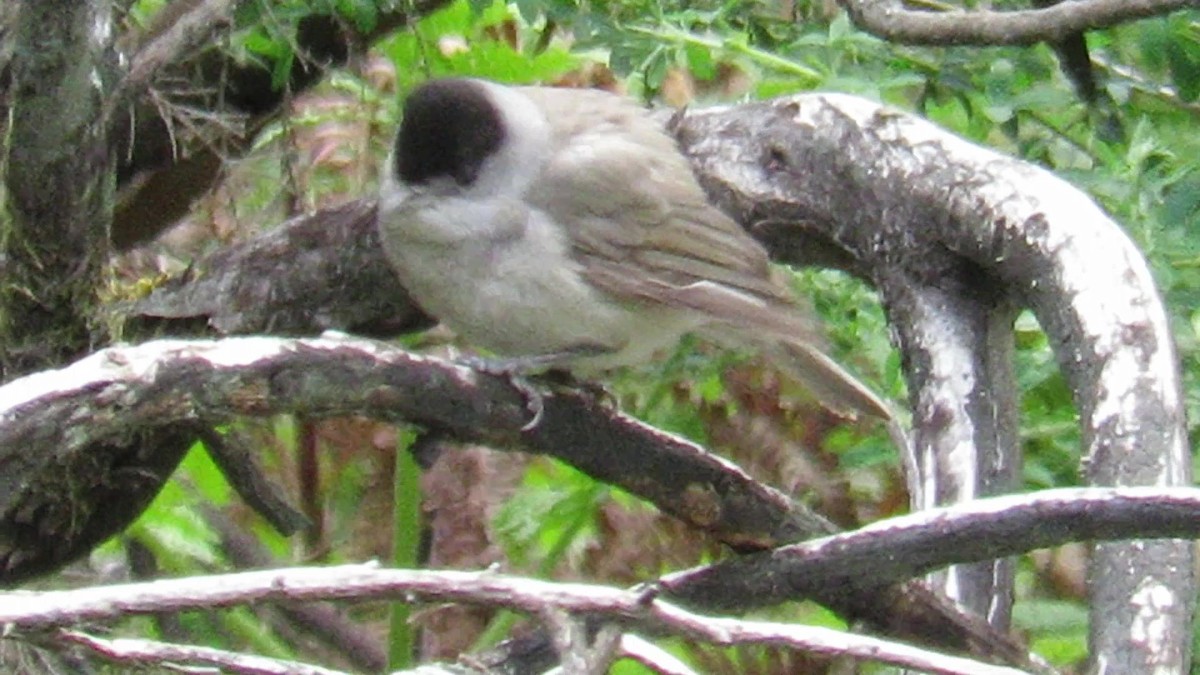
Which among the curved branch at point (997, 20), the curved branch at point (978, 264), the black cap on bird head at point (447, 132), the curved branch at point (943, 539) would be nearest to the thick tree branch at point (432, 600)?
the curved branch at point (943, 539)

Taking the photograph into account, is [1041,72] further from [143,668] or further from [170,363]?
[143,668]

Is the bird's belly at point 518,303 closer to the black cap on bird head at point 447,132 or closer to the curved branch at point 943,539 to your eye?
the black cap on bird head at point 447,132

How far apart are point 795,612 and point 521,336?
1206 millimetres

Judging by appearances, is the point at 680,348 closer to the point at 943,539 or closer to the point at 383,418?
the point at 383,418

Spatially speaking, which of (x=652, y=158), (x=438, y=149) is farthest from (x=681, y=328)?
(x=438, y=149)

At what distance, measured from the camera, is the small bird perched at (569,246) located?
10.8 feet

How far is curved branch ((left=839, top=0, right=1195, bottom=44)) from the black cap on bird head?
618mm

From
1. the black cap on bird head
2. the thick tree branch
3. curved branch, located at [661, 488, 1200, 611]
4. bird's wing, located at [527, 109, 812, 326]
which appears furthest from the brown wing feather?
the thick tree branch

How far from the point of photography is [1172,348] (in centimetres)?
274

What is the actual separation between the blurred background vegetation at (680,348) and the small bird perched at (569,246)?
0.52 ft

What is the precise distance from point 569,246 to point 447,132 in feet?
0.90

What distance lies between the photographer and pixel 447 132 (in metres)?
3.40

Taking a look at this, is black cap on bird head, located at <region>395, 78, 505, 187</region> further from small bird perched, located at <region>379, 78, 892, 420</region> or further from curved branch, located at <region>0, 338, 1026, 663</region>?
curved branch, located at <region>0, 338, 1026, 663</region>

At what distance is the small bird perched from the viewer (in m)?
3.29
